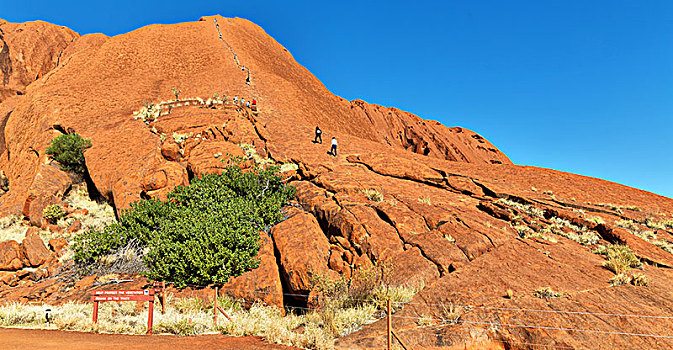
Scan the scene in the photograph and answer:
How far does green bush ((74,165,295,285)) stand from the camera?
11703 millimetres

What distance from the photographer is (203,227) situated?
12.7 metres

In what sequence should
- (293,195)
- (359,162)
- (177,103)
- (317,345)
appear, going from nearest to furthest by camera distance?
(317,345)
(293,195)
(359,162)
(177,103)

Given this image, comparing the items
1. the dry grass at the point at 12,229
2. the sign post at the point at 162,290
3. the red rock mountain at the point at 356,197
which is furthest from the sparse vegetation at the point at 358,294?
the dry grass at the point at 12,229

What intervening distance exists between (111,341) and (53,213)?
14382 millimetres

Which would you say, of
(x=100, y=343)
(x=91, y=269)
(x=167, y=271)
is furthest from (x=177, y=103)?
(x=100, y=343)

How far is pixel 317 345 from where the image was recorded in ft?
23.7

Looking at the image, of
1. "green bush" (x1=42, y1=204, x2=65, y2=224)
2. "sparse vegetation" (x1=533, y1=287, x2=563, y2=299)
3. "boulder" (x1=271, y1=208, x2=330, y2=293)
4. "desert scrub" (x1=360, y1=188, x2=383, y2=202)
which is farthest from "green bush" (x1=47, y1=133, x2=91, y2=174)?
"sparse vegetation" (x1=533, y1=287, x2=563, y2=299)

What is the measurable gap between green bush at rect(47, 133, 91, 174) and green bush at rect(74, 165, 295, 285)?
9.12m

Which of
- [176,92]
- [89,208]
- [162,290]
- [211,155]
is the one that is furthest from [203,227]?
[176,92]

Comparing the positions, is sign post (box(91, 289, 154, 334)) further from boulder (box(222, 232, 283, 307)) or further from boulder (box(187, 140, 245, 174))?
boulder (box(187, 140, 245, 174))

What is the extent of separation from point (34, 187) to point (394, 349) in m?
22.9

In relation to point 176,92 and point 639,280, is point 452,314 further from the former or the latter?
point 176,92

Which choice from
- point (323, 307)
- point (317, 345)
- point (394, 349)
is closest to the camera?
point (394, 349)

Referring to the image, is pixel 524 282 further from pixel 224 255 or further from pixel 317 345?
pixel 224 255
